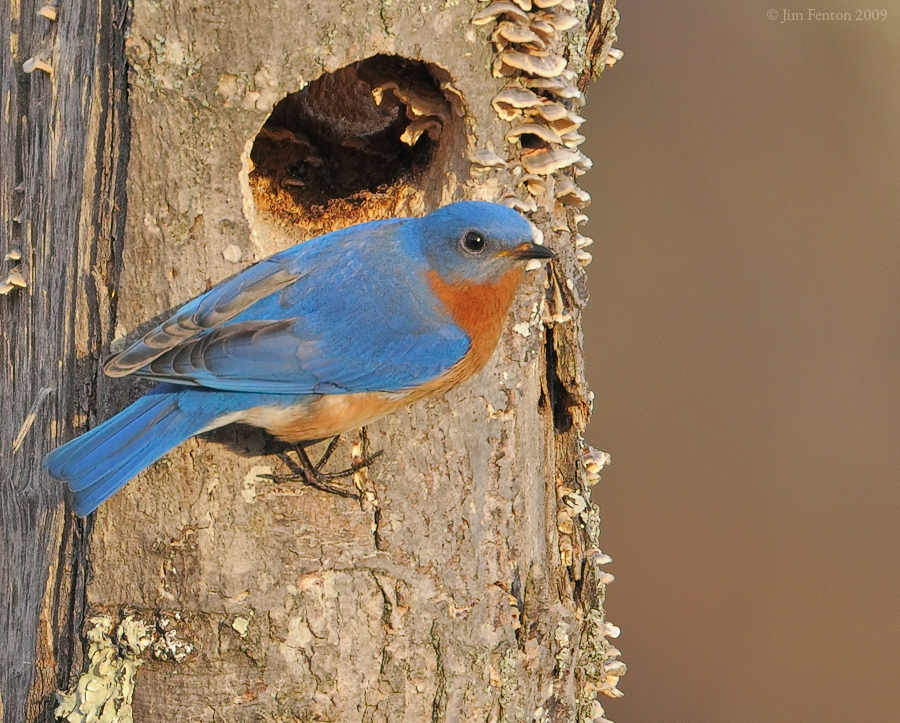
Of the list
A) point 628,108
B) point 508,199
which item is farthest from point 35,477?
point 628,108

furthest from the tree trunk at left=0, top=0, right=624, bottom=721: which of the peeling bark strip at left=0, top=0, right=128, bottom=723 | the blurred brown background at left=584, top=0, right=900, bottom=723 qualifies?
the blurred brown background at left=584, top=0, right=900, bottom=723

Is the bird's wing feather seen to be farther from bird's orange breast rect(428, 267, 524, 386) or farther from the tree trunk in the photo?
bird's orange breast rect(428, 267, 524, 386)

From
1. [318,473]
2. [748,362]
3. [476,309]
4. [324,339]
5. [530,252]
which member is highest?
[748,362]

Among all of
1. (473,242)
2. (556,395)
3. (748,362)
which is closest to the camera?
(473,242)

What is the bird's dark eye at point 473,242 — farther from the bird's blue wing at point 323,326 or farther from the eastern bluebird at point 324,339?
the bird's blue wing at point 323,326

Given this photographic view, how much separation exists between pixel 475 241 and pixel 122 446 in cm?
103

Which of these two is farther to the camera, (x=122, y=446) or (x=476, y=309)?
(x=476, y=309)

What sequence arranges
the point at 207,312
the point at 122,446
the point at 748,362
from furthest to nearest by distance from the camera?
1. the point at 748,362
2. the point at 207,312
3. the point at 122,446

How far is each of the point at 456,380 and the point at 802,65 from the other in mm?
2999

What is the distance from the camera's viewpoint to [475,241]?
9.57 ft

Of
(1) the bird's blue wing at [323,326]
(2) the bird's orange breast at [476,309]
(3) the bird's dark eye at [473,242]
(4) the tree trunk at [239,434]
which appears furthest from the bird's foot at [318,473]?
(3) the bird's dark eye at [473,242]

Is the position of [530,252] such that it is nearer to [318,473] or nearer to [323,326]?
[323,326]

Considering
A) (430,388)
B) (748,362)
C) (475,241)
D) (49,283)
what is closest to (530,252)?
(475,241)

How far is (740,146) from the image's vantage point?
17.2ft
